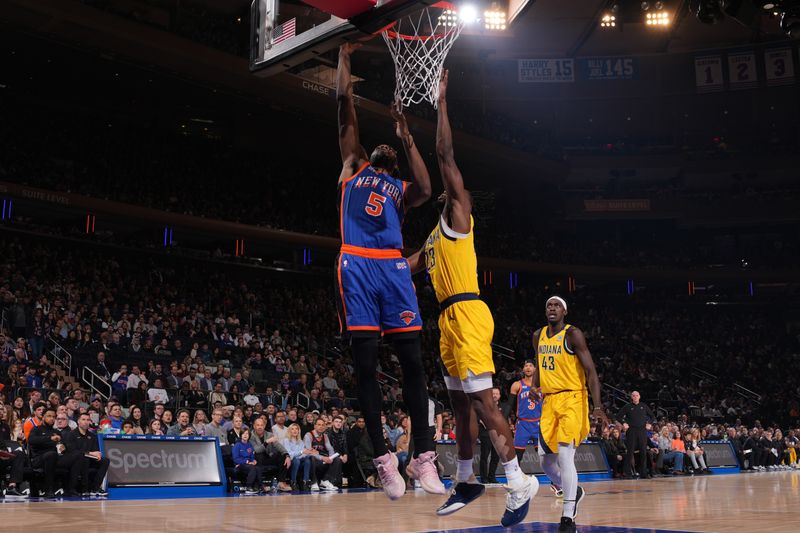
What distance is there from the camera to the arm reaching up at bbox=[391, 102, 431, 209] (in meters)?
5.40

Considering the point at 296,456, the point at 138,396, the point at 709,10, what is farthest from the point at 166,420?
the point at 709,10

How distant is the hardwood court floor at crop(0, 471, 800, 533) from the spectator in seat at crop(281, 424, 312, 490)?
10.2 feet

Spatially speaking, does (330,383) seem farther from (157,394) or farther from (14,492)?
(14,492)

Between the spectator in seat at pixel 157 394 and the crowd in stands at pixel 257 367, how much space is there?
0.04m

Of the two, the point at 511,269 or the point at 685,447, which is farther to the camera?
the point at 511,269

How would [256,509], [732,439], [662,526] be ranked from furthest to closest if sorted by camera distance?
1. [732,439]
2. [256,509]
3. [662,526]

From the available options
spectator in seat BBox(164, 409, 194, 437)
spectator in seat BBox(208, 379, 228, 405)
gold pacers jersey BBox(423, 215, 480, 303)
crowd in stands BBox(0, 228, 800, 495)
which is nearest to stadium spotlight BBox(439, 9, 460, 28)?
gold pacers jersey BBox(423, 215, 480, 303)

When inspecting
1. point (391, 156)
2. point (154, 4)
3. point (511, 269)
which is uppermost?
point (154, 4)

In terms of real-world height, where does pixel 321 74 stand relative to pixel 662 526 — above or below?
above

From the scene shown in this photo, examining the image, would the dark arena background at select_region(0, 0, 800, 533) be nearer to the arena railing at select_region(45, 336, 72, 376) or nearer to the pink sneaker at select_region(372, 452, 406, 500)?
the arena railing at select_region(45, 336, 72, 376)

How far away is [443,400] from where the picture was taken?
80.3 feet

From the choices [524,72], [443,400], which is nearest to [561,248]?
[524,72]

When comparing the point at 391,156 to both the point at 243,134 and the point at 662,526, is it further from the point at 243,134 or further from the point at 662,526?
the point at 243,134

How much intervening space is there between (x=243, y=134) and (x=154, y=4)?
5877 mm
